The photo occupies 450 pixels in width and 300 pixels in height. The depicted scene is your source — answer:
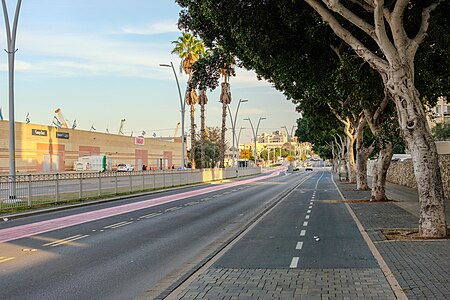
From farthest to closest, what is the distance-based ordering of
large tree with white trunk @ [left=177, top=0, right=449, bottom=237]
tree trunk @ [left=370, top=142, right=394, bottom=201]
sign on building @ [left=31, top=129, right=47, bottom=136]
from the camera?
sign on building @ [left=31, top=129, right=47, bottom=136], tree trunk @ [left=370, top=142, right=394, bottom=201], large tree with white trunk @ [left=177, top=0, right=449, bottom=237]

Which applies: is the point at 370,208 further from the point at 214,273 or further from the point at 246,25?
the point at 214,273

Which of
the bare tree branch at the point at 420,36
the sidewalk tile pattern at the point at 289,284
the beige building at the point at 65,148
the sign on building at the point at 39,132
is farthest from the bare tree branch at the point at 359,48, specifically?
the sign on building at the point at 39,132

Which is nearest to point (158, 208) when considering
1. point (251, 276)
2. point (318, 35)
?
point (318, 35)

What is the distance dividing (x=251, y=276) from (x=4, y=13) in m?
18.3

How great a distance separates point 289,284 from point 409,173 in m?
33.4

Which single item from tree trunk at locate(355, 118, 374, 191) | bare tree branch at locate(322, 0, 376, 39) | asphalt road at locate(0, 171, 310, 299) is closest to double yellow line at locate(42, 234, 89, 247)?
asphalt road at locate(0, 171, 310, 299)

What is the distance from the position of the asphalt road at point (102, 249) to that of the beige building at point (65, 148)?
42671mm

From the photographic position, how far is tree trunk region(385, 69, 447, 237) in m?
11.5

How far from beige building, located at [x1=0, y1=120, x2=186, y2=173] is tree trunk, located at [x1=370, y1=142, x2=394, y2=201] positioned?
43.9 meters

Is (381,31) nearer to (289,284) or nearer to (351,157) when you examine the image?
(289,284)

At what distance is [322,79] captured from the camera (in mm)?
21953

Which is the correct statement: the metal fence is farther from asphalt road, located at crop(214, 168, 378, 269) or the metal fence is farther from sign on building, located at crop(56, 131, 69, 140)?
sign on building, located at crop(56, 131, 69, 140)

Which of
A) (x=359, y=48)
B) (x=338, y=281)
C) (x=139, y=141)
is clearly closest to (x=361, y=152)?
(x=359, y=48)

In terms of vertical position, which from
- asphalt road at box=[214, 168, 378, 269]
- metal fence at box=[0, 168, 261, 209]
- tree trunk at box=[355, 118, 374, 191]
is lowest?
asphalt road at box=[214, 168, 378, 269]
